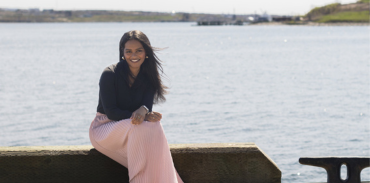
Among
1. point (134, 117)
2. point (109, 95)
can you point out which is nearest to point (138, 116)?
point (134, 117)

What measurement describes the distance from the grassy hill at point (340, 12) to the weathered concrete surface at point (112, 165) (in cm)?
15127

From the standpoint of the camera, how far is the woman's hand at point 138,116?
3.69 meters

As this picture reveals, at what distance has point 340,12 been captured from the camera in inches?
6427

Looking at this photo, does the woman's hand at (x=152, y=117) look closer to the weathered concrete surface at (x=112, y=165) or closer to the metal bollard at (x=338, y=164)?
the weathered concrete surface at (x=112, y=165)

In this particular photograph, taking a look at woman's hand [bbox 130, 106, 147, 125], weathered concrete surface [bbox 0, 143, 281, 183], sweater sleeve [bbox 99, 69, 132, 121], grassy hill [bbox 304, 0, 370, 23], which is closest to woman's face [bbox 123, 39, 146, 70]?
sweater sleeve [bbox 99, 69, 132, 121]

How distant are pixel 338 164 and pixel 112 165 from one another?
1.79 metres

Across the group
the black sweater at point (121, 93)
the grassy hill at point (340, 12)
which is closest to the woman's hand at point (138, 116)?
the black sweater at point (121, 93)

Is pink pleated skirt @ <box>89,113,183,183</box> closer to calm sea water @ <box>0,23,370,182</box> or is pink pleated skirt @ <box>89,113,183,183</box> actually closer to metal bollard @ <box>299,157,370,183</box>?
metal bollard @ <box>299,157,370,183</box>

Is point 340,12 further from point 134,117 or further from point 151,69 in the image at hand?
point 134,117

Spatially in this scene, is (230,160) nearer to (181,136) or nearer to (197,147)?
(197,147)

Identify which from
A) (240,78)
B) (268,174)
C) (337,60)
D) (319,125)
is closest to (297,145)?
(319,125)

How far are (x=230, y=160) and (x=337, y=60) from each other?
134ft

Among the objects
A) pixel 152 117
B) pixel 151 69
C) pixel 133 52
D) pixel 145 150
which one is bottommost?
pixel 145 150

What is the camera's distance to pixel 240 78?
30.4 meters
